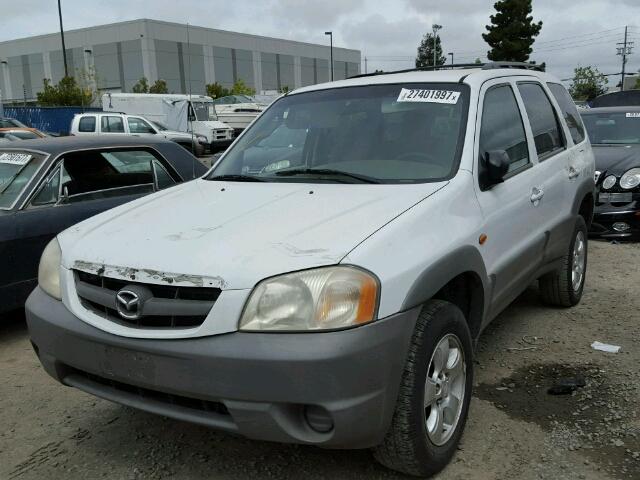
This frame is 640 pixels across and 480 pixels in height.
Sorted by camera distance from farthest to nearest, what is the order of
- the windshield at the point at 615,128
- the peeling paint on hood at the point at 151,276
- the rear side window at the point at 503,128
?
the windshield at the point at 615,128 → the rear side window at the point at 503,128 → the peeling paint on hood at the point at 151,276

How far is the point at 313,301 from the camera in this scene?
2.22 metres

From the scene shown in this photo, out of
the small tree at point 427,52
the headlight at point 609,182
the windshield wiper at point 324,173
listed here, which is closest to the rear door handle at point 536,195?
the windshield wiper at point 324,173

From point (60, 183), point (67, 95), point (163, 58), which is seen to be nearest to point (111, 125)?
point (60, 183)

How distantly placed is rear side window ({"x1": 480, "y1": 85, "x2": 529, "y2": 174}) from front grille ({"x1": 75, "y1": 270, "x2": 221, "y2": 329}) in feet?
5.55

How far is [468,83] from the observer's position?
351 cm

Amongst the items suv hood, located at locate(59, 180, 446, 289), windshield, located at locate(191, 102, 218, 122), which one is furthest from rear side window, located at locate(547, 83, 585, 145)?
windshield, located at locate(191, 102, 218, 122)

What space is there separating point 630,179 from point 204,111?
21265 mm

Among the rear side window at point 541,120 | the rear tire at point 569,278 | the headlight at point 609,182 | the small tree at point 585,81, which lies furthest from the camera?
the small tree at point 585,81

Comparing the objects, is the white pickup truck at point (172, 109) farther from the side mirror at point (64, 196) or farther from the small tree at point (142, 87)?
the small tree at point (142, 87)

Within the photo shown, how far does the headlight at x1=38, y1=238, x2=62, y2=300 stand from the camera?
110 inches

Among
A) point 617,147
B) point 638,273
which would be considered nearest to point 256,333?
point 638,273

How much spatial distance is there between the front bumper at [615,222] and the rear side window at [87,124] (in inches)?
644

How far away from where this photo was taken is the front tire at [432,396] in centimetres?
240

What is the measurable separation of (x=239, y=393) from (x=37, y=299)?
48.7 inches
